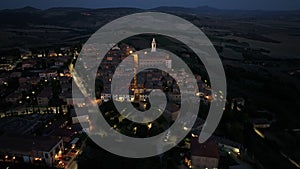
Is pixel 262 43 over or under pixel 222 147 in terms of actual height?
over

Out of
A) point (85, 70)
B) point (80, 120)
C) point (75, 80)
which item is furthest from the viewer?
point (85, 70)

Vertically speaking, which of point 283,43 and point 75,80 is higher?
point 283,43

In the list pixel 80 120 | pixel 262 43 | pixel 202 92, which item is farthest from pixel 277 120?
pixel 262 43

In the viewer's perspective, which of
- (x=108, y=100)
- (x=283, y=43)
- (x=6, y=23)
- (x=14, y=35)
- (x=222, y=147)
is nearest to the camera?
(x=222, y=147)

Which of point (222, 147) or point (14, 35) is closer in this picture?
point (222, 147)

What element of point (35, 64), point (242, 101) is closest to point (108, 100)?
point (242, 101)

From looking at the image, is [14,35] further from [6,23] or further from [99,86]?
[99,86]

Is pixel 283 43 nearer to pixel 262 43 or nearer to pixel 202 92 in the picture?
pixel 262 43

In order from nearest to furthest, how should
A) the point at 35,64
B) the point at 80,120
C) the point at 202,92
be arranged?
the point at 80,120, the point at 202,92, the point at 35,64

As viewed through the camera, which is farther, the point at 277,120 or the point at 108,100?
the point at 108,100
